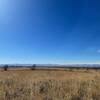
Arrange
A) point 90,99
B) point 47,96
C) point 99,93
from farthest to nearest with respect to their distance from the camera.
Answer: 1. point 99,93
2. point 47,96
3. point 90,99

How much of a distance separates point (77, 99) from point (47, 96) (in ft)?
4.35

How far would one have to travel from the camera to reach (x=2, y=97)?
814 cm

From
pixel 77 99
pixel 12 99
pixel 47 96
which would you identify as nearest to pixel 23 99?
pixel 12 99

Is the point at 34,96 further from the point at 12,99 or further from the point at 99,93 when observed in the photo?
the point at 99,93

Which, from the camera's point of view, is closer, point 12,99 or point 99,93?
point 12,99

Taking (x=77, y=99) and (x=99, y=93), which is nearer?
(x=77, y=99)

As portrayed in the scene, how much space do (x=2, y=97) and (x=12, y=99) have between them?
452 mm

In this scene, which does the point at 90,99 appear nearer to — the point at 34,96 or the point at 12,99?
the point at 34,96

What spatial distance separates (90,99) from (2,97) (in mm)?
3743

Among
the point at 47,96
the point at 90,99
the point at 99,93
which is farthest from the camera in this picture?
the point at 99,93

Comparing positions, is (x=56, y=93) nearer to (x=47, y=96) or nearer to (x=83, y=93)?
(x=47, y=96)

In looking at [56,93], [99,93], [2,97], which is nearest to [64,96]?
[56,93]

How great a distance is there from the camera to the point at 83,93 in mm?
8922

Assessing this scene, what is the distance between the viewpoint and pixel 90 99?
7801 mm
